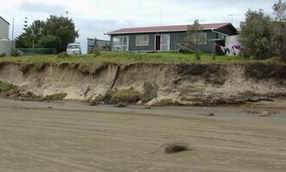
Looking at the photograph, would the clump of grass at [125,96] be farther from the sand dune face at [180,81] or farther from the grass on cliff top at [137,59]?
the grass on cliff top at [137,59]

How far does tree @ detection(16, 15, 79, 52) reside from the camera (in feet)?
278

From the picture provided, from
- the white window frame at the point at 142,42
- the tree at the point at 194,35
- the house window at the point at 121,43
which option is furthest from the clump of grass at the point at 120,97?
the house window at the point at 121,43

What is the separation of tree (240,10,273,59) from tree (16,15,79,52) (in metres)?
42.5

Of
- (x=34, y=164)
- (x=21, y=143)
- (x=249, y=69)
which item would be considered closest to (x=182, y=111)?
(x=249, y=69)

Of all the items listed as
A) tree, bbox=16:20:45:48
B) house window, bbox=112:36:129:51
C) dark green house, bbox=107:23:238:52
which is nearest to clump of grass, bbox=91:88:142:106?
dark green house, bbox=107:23:238:52

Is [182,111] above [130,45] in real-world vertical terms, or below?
below

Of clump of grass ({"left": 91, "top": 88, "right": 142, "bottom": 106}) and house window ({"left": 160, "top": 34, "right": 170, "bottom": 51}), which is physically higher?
house window ({"left": 160, "top": 34, "right": 170, "bottom": 51})

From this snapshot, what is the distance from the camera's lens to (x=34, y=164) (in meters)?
16.6

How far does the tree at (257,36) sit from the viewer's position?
40156mm

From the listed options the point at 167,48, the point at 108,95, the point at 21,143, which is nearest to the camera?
the point at 21,143

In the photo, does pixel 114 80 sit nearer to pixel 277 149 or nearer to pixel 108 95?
pixel 108 95

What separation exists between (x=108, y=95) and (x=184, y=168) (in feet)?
76.2

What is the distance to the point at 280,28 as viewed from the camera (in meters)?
39.7

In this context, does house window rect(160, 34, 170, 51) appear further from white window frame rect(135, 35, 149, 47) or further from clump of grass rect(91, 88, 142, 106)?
→ clump of grass rect(91, 88, 142, 106)
